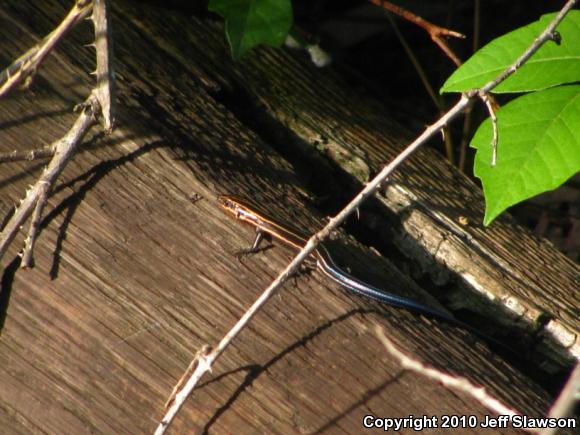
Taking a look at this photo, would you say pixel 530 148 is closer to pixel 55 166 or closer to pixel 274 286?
pixel 274 286

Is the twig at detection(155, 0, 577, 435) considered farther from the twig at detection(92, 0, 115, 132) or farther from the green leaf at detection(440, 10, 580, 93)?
the twig at detection(92, 0, 115, 132)

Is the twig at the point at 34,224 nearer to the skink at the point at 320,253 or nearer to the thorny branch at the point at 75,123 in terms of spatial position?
the thorny branch at the point at 75,123

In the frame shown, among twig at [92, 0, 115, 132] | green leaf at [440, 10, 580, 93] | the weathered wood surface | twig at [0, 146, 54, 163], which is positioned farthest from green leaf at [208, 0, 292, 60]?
twig at [0, 146, 54, 163]

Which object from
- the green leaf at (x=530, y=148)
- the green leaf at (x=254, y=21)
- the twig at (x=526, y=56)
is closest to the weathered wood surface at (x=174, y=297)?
the green leaf at (x=254, y=21)

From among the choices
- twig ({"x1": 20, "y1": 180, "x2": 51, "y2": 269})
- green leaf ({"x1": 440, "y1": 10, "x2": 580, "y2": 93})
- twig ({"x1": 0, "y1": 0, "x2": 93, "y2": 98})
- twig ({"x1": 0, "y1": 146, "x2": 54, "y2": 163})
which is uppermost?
green leaf ({"x1": 440, "y1": 10, "x2": 580, "y2": 93})

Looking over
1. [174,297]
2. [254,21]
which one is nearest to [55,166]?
[174,297]

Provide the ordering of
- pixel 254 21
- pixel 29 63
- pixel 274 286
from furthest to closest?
1. pixel 254 21
2. pixel 29 63
3. pixel 274 286
